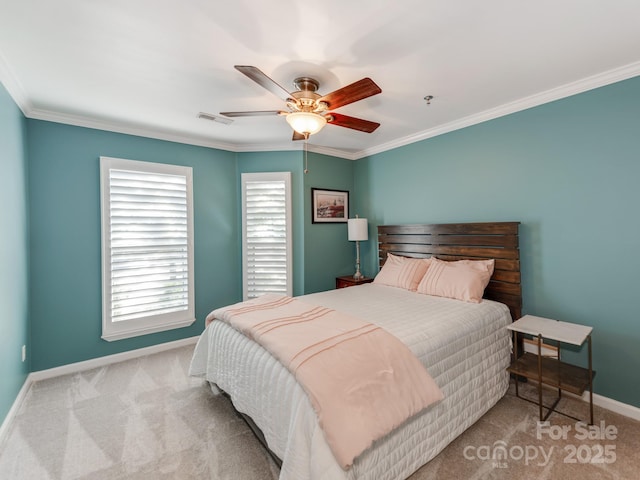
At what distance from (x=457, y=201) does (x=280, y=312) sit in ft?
7.89

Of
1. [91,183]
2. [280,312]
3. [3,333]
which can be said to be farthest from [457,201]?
[3,333]

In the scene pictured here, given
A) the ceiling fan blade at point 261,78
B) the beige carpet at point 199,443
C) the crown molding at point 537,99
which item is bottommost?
the beige carpet at point 199,443

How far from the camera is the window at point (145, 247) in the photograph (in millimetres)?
3244

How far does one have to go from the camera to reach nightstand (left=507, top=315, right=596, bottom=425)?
82.9 inches

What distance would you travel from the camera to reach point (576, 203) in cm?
251

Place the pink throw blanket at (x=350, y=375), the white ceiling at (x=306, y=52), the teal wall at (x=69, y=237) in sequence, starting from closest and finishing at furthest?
1. the pink throw blanket at (x=350, y=375)
2. the white ceiling at (x=306, y=52)
3. the teal wall at (x=69, y=237)

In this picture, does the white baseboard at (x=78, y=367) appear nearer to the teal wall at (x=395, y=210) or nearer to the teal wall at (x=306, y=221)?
the teal wall at (x=395, y=210)

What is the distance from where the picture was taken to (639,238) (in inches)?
87.0

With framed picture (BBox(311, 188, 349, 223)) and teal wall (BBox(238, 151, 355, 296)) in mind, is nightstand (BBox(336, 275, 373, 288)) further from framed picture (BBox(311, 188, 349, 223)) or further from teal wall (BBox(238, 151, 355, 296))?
framed picture (BBox(311, 188, 349, 223))

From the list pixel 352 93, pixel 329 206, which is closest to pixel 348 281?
pixel 329 206

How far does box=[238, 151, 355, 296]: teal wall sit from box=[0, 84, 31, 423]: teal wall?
2.18 m

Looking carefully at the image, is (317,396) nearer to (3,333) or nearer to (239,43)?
(239,43)

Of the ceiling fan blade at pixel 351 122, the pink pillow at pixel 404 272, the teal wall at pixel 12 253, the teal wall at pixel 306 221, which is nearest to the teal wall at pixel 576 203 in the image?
the pink pillow at pixel 404 272

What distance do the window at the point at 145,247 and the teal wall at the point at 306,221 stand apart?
2.55 feet
